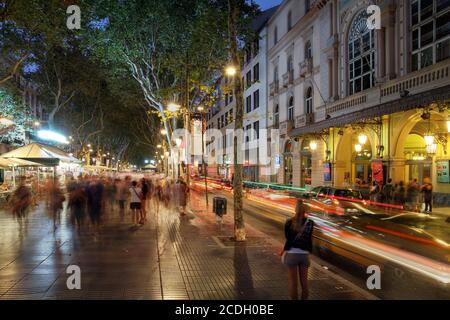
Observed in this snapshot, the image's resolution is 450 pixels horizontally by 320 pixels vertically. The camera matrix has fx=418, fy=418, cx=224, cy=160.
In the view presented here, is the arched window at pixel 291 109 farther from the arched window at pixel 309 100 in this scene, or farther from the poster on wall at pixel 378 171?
the poster on wall at pixel 378 171

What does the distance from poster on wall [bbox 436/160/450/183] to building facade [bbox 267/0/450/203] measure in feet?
0.16

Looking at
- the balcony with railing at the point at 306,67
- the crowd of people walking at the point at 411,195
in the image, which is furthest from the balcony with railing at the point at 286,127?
the crowd of people walking at the point at 411,195

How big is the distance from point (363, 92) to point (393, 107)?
508 centimetres

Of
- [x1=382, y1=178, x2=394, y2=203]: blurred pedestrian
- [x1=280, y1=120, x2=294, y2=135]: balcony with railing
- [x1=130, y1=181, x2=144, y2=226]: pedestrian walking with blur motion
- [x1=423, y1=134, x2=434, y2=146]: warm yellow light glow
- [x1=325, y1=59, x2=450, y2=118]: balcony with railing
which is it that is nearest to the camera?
[x1=130, y1=181, x2=144, y2=226]: pedestrian walking with blur motion

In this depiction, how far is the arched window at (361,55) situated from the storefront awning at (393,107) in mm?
2837

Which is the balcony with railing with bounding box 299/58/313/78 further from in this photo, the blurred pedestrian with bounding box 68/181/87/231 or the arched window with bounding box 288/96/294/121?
the blurred pedestrian with bounding box 68/181/87/231

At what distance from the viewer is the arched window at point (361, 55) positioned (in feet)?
79.3

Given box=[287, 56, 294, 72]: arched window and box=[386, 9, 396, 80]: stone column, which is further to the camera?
box=[287, 56, 294, 72]: arched window

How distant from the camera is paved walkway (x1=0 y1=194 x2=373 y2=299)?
7.09 metres

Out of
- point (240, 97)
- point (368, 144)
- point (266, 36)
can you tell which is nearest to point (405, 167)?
point (368, 144)

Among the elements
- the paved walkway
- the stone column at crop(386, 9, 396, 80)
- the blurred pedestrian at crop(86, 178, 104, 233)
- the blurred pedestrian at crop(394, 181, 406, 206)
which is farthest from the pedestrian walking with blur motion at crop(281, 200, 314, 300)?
the stone column at crop(386, 9, 396, 80)

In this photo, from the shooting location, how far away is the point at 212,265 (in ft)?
29.9

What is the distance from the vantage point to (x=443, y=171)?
66.2ft
